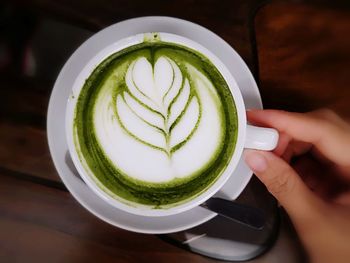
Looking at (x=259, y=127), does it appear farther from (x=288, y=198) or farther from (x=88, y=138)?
(x=88, y=138)

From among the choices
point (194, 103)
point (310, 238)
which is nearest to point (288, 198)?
point (310, 238)

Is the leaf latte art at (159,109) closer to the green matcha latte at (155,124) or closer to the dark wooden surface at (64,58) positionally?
the green matcha latte at (155,124)

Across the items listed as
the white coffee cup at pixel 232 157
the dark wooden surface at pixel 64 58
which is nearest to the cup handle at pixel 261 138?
the white coffee cup at pixel 232 157

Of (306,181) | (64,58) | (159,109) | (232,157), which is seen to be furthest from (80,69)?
(306,181)

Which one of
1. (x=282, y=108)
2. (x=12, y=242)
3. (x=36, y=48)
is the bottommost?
(x=12, y=242)

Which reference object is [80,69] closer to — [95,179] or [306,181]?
[95,179]

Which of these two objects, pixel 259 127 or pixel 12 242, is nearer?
pixel 259 127

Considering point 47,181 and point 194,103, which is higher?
point 194,103
